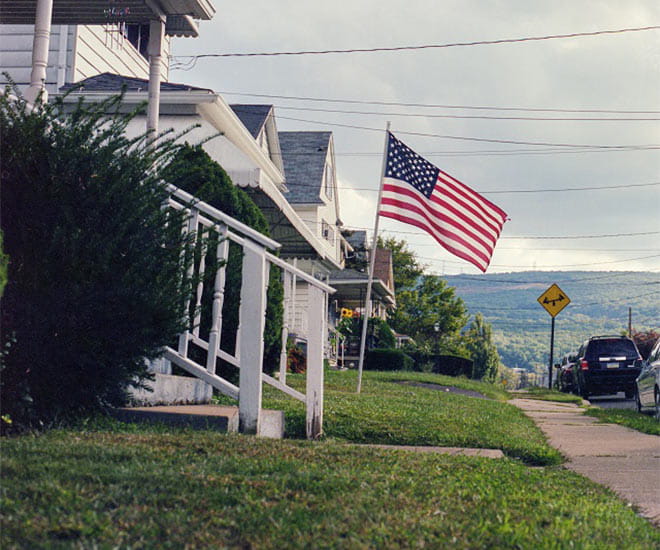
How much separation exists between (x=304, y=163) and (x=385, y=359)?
10031 millimetres

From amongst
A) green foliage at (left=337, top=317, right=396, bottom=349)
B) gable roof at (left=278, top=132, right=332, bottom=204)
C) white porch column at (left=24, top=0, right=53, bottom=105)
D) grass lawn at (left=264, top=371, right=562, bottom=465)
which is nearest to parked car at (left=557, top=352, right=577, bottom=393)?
green foliage at (left=337, top=317, right=396, bottom=349)

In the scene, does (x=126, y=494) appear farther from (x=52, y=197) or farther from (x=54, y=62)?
(x=54, y=62)

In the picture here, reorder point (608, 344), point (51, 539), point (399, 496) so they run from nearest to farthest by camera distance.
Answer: point (51, 539) < point (399, 496) < point (608, 344)

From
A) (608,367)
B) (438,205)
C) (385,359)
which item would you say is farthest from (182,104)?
(385,359)

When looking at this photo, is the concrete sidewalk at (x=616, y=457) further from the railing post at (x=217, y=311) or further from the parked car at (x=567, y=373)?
the parked car at (x=567, y=373)

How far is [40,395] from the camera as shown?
212 inches

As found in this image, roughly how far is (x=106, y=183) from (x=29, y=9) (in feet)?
18.2

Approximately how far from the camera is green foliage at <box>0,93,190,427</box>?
5262 mm

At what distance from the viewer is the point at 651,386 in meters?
14.7

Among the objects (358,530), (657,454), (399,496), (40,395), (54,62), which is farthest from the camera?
(54,62)

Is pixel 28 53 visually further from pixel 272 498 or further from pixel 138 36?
pixel 272 498

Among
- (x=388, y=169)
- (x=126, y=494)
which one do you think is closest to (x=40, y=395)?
(x=126, y=494)

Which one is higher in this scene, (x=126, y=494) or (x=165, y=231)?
(x=165, y=231)

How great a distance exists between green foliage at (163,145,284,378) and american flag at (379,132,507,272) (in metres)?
2.64
